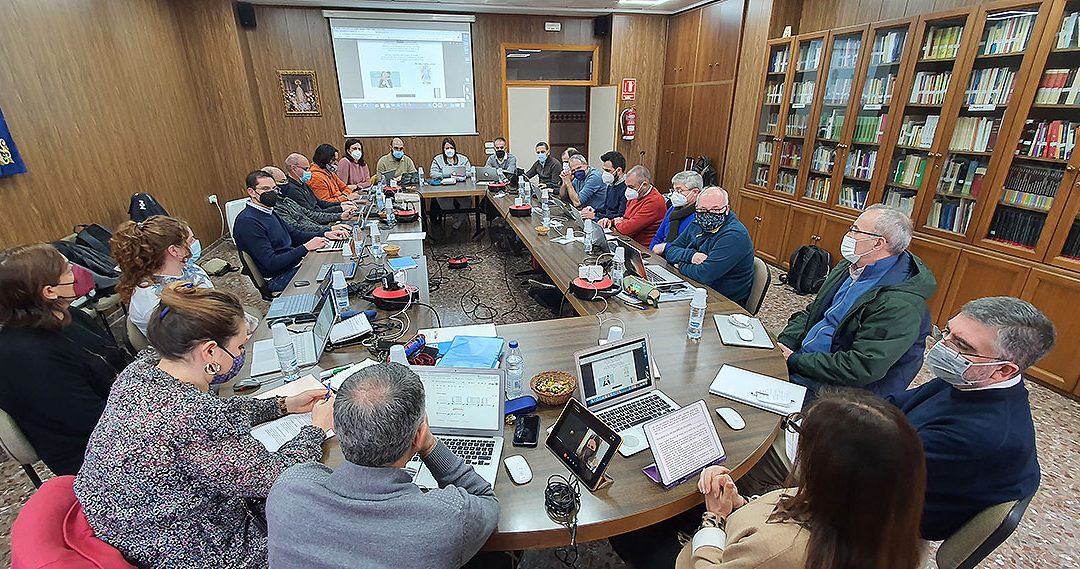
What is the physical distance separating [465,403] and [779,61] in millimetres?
5449

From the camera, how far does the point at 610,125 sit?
25.8 ft

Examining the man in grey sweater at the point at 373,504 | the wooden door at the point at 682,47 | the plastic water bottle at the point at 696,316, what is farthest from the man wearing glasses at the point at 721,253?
the wooden door at the point at 682,47

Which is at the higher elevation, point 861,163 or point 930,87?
point 930,87

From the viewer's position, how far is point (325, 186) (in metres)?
5.54

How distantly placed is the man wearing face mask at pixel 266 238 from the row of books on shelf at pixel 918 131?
4.89 meters

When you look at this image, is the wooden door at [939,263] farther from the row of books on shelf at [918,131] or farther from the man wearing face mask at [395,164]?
the man wearing face mask at [395,164]

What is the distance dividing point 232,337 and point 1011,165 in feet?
15.4

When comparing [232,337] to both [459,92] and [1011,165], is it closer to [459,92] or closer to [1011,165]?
[1011,165]

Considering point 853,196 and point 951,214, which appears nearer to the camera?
point 951,214

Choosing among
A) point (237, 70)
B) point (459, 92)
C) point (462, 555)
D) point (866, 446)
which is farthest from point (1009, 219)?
point (237, 70)

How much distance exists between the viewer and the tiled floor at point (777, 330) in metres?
1.95

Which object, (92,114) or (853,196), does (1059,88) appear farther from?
(92,114)

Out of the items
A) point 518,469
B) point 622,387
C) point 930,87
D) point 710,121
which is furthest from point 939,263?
point 518,469

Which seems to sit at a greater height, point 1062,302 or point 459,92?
point 459,92
